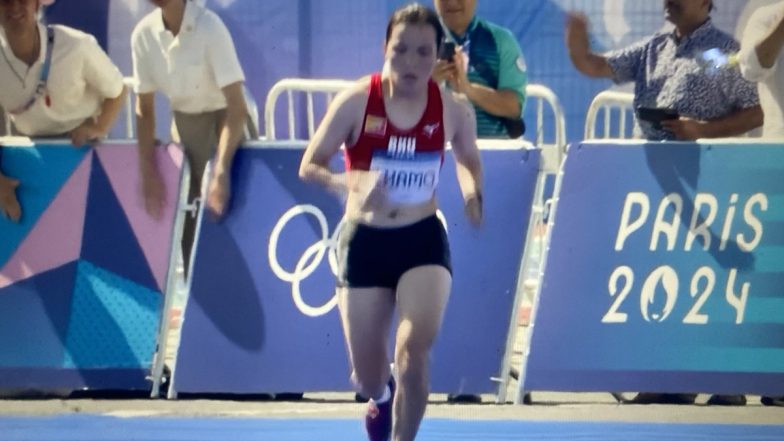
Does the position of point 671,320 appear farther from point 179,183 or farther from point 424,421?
point 179,183

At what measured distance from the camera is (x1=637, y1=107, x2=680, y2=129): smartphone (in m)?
5.80

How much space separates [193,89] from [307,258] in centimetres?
97

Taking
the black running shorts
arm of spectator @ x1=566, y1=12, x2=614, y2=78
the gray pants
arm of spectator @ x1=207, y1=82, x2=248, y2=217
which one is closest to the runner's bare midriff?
the black running shorts

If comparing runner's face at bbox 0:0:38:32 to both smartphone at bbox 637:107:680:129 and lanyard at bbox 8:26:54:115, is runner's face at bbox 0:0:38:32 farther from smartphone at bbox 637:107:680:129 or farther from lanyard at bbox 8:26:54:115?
smartphone at bbox 637:107:680:129

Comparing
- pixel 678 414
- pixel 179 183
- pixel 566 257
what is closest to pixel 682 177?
pixel 566 257

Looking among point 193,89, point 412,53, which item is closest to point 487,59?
→ point 193,89

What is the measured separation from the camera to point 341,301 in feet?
15.3

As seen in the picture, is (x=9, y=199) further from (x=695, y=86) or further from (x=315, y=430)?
(x=695, y=86)

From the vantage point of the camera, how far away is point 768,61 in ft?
19.0

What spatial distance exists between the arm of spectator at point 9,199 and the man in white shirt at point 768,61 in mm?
A: 3467

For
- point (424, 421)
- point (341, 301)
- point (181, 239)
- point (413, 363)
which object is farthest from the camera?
point (181, 239)

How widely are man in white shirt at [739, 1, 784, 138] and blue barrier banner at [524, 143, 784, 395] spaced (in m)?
0.38

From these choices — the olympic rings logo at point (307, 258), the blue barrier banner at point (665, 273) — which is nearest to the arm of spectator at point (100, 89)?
the olympic rings logo at point (307, 258)

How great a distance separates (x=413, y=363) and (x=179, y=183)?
6.33 feet
